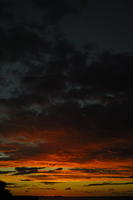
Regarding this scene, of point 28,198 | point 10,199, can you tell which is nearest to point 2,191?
point 10,199

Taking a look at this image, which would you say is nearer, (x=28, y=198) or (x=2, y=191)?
(x=2, y=191)

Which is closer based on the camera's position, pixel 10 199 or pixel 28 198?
pixel 10 199

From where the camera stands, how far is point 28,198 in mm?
84688

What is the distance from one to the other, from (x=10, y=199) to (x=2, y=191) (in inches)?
151

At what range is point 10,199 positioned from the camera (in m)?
67.7

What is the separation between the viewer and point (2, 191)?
65375mm

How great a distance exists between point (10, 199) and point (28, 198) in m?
18.1

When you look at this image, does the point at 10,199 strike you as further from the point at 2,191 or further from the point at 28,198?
the point at 28,198
